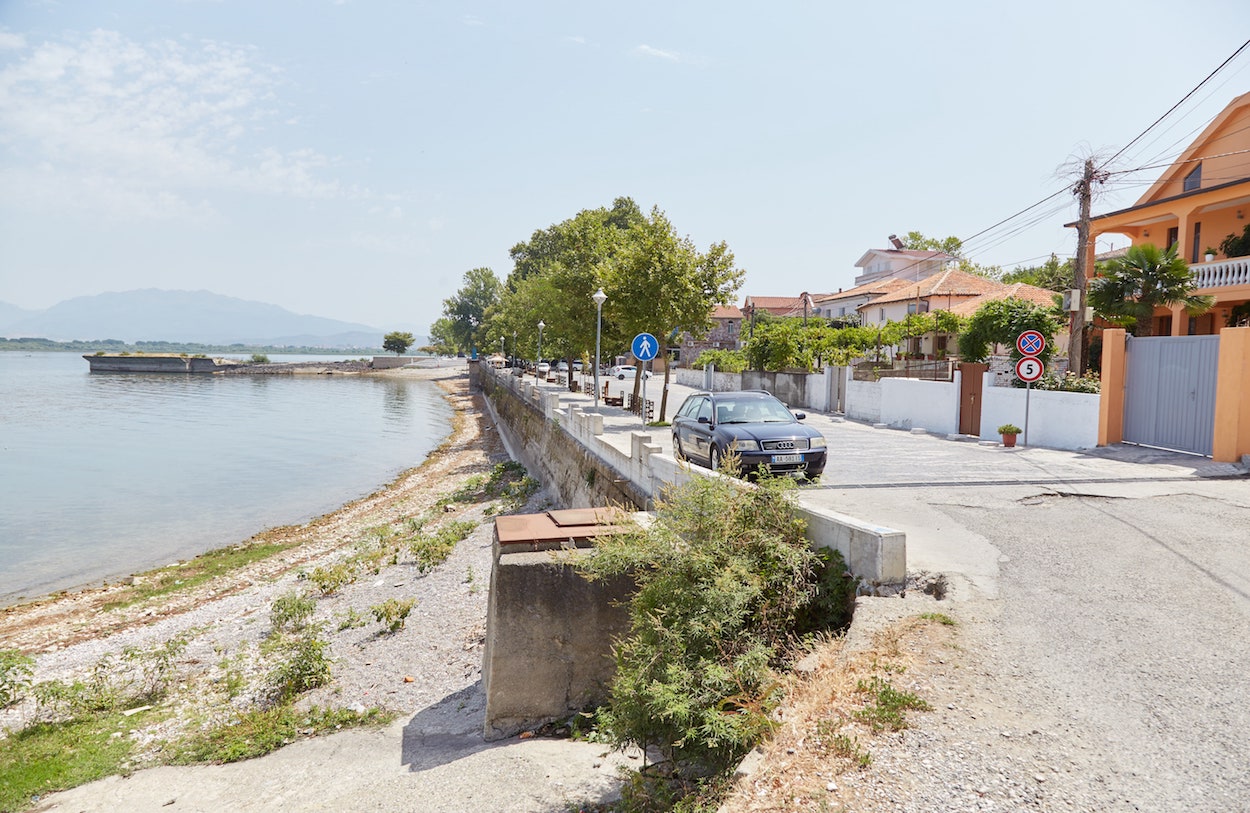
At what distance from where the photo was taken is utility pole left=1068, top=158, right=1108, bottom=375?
59.4 feet

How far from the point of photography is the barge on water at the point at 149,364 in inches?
4500

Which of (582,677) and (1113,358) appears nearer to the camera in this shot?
(582,677)

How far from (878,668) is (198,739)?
7364 millimetres

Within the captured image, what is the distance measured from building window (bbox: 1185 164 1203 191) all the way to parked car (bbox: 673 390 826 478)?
2542cm

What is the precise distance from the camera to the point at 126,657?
11523mm

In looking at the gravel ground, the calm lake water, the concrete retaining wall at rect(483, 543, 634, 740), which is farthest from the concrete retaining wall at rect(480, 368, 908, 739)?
the calm lake water

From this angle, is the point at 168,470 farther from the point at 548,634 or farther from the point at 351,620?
the point at 548,634

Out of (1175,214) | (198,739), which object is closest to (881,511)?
(198,739)

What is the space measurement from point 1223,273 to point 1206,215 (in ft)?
16.2

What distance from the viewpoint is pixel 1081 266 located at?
18703 millimetres

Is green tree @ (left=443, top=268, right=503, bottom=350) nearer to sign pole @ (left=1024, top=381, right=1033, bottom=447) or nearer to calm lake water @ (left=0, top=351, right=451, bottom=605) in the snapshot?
calm lake water @ (left=0, top=351, right=451, bottom=605)

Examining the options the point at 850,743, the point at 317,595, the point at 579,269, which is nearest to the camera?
the point at 850,743

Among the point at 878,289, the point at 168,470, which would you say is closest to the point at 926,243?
the point at 878,289

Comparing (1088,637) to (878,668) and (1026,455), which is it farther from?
(1026,455)
